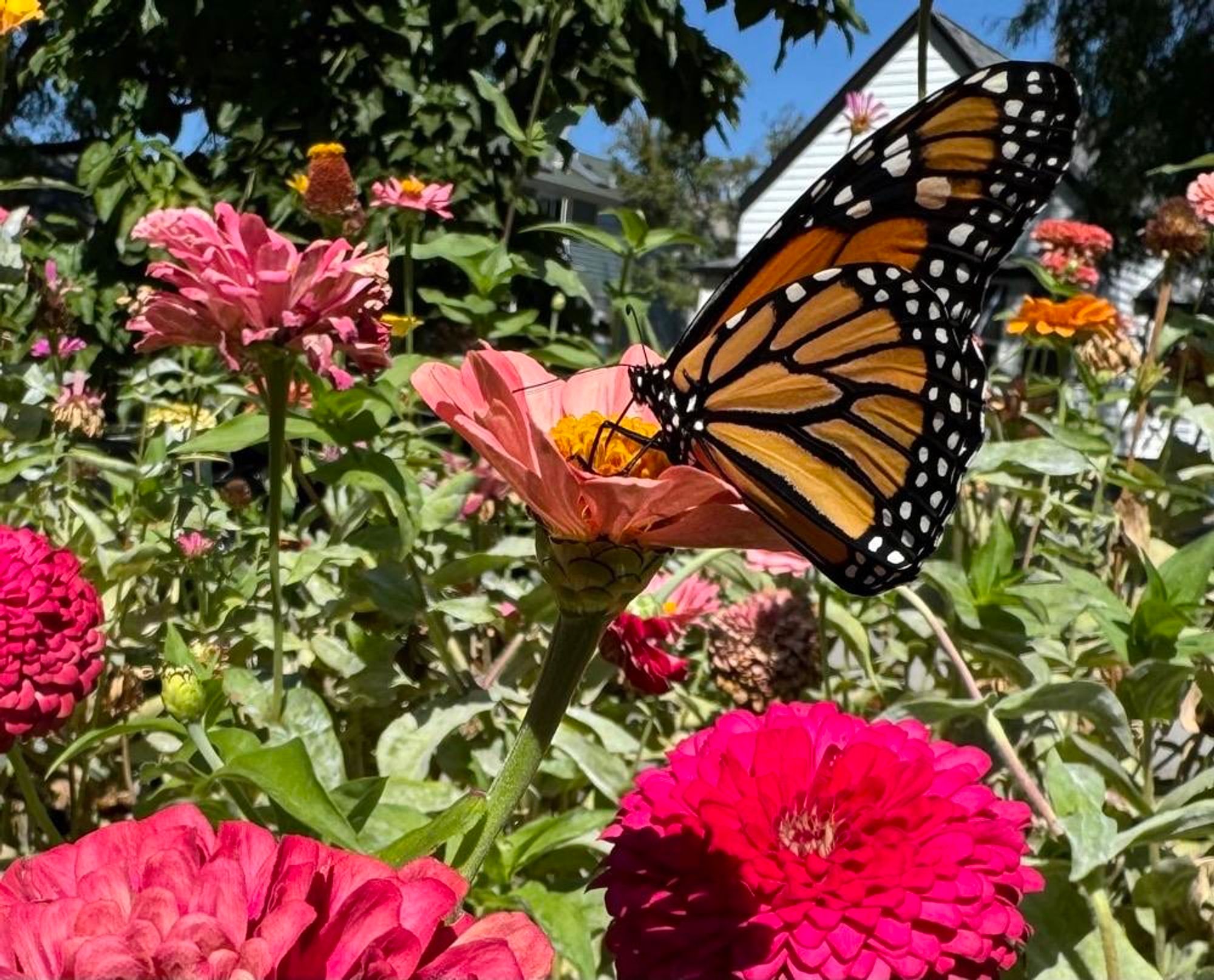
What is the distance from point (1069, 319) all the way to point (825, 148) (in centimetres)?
1222

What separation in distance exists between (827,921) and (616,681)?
0.83 meters

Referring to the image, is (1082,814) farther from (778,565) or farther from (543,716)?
(778,565)

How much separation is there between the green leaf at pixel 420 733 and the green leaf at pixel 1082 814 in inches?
19.7

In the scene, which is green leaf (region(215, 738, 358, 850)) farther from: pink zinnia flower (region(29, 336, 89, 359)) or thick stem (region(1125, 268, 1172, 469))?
pink zinnia flower (region(29, 336, 89, 359))

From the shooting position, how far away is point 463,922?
18.0 inches

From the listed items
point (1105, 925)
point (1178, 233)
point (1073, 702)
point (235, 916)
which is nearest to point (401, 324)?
point (1073, 702)

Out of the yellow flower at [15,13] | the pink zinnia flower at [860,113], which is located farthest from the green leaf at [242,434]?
the pink zinnia flower at [860,113]

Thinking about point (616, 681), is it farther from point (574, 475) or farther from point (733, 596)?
point (574, 475)

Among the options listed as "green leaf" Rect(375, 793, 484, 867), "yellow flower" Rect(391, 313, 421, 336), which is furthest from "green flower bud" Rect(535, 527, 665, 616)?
"yellow flower" Rect(391, 313, 421, 336)

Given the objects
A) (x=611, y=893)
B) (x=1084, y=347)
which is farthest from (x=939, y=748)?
(x=1084, y=347)

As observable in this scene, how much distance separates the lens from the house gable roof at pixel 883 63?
11.8 m

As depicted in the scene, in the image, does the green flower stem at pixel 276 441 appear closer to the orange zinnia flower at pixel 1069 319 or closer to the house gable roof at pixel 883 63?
the orange zinnia flower at pixel 1069 319

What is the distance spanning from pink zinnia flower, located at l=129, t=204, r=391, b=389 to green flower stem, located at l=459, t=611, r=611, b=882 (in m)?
0.40

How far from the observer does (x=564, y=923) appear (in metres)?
0.82
